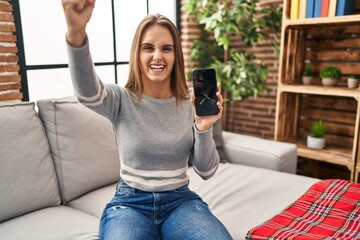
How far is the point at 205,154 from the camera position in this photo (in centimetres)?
125

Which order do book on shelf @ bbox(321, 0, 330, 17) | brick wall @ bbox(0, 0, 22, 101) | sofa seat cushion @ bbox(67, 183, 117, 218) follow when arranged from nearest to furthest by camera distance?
sofa seat cushion @ bbox(67, 183, 117, 218) < brick wall @ bbox(0, 0, 22, 101) < book on shelf @ bbox(321, 0, 330, 17)

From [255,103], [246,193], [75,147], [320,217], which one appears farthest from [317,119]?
[75,147]

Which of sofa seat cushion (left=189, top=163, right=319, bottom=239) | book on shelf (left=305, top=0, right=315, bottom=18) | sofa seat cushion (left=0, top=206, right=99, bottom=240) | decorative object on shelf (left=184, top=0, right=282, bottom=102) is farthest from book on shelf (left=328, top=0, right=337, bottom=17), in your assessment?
sofa seat cushion (left=0, top=206, right=99, bottom=240)

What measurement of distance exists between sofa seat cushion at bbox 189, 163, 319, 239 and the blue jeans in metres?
0.29

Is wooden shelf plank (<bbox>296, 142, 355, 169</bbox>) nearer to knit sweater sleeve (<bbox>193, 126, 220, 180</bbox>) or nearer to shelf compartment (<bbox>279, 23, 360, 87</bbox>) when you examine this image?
shelf compartment (<bbox>279, 23, 360, 87</bbox>)

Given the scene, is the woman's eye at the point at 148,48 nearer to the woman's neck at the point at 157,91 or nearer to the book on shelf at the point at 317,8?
the woman's neck at the point at 157,91

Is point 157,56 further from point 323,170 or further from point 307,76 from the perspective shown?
point 323,170

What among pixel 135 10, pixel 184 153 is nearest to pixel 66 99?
pixel 184 153

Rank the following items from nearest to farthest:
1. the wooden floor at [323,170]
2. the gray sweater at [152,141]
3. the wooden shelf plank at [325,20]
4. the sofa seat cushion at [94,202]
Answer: the gray sweater at [152,141] → the sofa seat cushion at [94,202] → the wooden shelf plank at [325,20] → the wooden floor at [323,170]

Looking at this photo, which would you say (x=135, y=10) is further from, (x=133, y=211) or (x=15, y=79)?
(x=133, y=211)

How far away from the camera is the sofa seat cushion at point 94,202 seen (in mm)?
1609

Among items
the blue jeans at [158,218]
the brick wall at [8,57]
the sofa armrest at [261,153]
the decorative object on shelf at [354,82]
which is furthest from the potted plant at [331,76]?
the brick wall at [8,57]

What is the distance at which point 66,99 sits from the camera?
1.79 m

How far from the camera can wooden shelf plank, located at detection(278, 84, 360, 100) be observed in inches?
85.4
